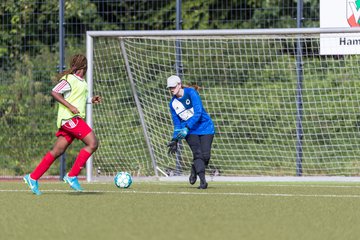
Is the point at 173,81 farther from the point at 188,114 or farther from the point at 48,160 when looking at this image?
the point at 48,160

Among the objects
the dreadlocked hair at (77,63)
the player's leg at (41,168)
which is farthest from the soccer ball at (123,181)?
the dreadlocked hair at (77,63)

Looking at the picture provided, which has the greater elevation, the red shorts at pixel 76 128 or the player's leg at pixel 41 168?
the red shorts at pixel 76 128

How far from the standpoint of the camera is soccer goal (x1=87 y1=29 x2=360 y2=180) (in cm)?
1625

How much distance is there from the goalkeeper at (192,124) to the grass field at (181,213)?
1.29ft

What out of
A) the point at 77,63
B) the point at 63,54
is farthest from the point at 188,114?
the point at 63,54

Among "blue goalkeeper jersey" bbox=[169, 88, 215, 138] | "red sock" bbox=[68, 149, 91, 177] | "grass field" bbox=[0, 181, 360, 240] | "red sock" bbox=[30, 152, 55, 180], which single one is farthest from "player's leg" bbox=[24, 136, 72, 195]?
"blue goalkeeper jersey" bbox=[169, 88, 215, 138]

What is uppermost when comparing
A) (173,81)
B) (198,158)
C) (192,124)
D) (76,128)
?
(173,81)

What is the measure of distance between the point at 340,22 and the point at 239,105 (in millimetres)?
2072

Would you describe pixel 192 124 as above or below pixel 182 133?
above

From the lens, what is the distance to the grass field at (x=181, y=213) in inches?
306

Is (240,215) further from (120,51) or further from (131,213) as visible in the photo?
(120,51)

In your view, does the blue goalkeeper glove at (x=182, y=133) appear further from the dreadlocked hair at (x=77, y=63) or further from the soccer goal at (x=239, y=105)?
the soccer goal at (x=239, y=105)

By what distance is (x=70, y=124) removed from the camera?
11.6m

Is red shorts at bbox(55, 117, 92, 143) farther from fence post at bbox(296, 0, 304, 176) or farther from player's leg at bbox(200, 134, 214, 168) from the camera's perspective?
fence post at bbox(296, 0, 304, 176)
